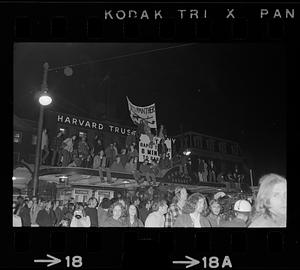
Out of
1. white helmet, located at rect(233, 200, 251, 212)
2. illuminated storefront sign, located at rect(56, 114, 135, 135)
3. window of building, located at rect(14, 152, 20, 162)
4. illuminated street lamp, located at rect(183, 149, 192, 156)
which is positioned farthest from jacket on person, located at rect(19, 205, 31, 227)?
white helmet, located at rect(233, 200, 251, 212)

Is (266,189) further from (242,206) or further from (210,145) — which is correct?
(210,145)

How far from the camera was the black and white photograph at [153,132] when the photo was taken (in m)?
4.18

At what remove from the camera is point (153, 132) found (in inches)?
168

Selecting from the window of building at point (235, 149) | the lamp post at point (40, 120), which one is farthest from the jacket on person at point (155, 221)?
the lamp post at point (40, 120)

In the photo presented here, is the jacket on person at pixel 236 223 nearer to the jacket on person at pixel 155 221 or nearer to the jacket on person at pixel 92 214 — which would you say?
the jacket on person at pixel 155 221

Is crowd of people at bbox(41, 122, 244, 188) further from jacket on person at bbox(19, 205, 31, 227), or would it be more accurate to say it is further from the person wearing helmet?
jacket on person at bbox(19, 205, 31, 227)

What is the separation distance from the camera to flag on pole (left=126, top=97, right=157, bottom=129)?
13.9 feet

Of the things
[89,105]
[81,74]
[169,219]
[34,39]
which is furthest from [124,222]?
[34,39]

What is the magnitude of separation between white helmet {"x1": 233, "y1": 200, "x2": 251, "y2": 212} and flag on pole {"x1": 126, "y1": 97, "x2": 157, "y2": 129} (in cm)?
96

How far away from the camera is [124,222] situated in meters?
4.18

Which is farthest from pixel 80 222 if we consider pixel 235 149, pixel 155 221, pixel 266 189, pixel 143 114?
pixel 266 189
